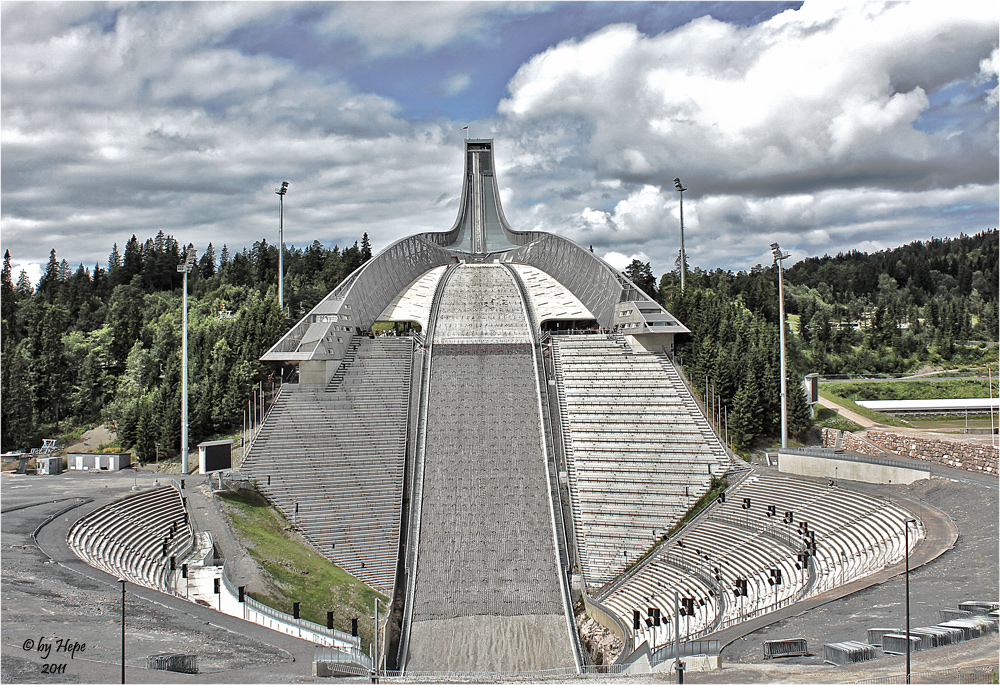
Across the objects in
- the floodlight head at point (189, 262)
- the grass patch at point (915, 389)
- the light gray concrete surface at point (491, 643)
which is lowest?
the light gray concrete surface at point (491, 643)

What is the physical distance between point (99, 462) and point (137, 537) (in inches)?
400

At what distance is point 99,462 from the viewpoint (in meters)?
28.2

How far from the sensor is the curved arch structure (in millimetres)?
32156

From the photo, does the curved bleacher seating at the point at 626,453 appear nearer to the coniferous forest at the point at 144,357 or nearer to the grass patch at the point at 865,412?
the grass patch at the point at 865,412

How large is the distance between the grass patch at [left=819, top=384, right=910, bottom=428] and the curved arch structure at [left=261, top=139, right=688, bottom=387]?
10152 mm

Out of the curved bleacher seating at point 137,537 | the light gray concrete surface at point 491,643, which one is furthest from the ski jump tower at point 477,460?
the curved bleacher seating at point 137,537

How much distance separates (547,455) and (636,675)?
1332 cm

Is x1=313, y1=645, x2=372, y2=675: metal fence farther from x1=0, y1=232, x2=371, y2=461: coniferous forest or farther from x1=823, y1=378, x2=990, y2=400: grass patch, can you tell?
x1=823, y1=378, x2=990, y2=400: grass patch

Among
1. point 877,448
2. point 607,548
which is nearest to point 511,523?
point 607,548

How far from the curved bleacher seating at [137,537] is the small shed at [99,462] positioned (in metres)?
6.34

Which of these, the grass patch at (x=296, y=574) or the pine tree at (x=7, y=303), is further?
the pine tree at (x=7, y=303)

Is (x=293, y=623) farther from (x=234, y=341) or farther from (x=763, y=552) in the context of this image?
(x=234, y=341)

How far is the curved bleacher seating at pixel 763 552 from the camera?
17.5m

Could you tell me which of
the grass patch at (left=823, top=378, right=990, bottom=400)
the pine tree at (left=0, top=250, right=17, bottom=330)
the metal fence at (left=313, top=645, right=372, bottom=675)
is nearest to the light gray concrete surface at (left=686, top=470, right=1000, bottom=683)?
the metal fence at (left=313, top=645, right=372, bottom=675)
